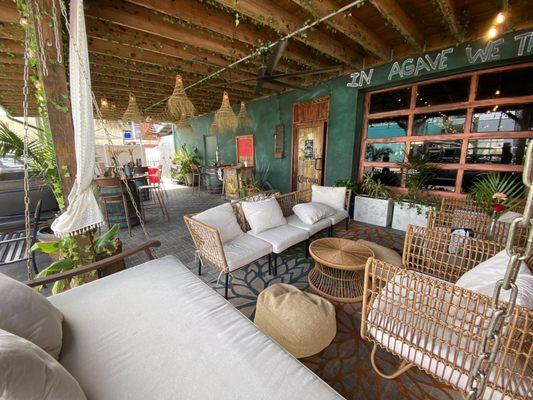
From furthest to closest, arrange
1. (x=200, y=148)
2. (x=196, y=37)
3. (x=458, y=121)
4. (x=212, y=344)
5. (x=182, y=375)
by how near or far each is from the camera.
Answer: (x=200, y=148) < (x=458, y=121) < (x=196, y=37) < (x=212, y=344) < (x=182, y=375)

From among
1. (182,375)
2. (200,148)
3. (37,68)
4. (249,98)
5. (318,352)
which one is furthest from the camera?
(200,148)

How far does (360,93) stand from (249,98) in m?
3.39

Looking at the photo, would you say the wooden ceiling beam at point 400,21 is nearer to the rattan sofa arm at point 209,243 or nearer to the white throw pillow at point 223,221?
the white throw pillow at point 223,221

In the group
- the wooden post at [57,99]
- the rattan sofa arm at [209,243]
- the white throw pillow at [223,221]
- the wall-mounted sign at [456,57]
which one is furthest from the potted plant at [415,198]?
the wooden post at [57,99]

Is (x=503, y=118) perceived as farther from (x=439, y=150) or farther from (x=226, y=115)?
(x=226, y=115)

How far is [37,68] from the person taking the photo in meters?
A: 1.88

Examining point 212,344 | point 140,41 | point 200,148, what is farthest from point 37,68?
point 200,148

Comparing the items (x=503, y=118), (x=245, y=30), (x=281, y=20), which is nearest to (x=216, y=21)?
(x=245, y=30)

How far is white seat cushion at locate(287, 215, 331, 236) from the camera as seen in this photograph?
3.00 meters

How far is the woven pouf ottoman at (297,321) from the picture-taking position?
1.65m

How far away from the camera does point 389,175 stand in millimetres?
4516

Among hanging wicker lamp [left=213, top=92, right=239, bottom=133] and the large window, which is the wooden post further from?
the large window

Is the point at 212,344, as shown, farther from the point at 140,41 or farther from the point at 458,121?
the point at 458,121

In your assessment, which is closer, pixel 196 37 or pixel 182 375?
pixel 182 375
